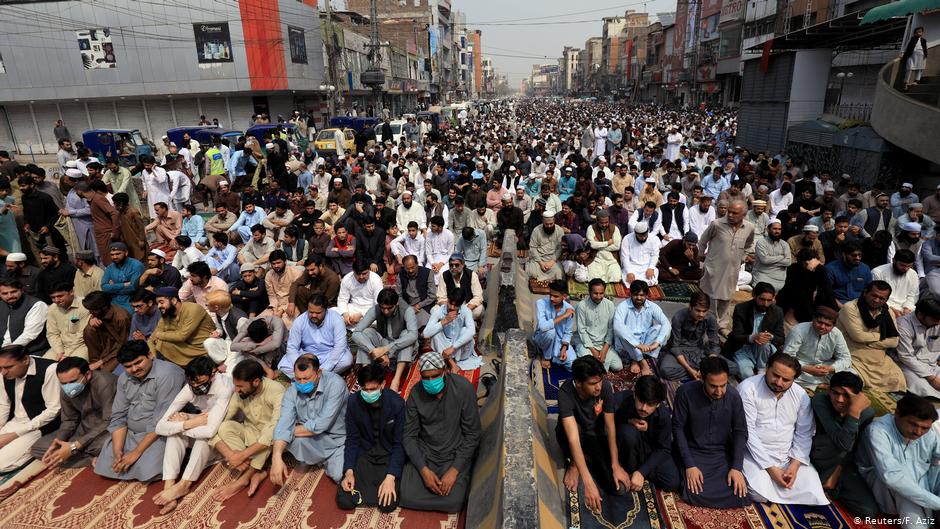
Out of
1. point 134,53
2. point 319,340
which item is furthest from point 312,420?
point 134,53

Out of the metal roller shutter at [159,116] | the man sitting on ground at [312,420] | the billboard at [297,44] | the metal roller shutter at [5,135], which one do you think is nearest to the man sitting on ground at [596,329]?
the man sitting on ground at [312,420]

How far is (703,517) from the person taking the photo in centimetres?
349

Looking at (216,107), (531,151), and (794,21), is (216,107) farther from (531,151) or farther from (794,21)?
(794,21)

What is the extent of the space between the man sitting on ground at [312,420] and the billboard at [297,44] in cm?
3109

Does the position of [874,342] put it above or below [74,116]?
below

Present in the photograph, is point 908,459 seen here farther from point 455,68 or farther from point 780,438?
point 455,68

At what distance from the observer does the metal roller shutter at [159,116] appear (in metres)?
30.0

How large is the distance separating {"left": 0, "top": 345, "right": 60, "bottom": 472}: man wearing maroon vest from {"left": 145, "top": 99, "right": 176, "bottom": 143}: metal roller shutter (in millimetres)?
31005

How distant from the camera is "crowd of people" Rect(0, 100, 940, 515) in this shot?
359cm

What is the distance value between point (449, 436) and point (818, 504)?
2.66m

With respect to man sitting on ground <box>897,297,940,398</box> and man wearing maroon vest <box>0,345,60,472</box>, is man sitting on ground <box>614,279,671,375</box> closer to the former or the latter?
man sitting on ground <box>897,297,940,398</box>

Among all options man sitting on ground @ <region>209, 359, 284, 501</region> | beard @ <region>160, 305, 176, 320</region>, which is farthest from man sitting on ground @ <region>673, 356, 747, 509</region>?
beard @ <region>160, 305, 176, 320</region>

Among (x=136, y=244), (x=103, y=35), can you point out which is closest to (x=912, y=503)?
(x=136, y=244)

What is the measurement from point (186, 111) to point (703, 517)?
34.4m
